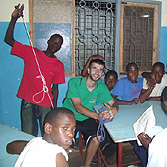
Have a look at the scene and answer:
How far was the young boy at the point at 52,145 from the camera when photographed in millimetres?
1025

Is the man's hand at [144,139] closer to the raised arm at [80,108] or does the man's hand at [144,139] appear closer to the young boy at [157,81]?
the raised arm at [80,108]

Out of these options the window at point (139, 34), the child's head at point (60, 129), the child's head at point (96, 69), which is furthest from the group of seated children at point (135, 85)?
the child's head at point (60, 129)

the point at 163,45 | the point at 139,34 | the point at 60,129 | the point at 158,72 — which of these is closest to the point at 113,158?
the point at 158,72

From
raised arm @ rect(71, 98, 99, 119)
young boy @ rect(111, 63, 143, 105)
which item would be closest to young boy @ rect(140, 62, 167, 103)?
young boy @ rect(111, 63, 143, 105)

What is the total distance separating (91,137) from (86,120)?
11.9 inches

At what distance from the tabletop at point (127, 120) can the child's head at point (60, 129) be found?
0.59m

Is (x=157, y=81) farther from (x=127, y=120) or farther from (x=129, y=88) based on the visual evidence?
(x=127, y=120)

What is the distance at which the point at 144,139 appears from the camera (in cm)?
164

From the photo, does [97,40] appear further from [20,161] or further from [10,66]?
[20,161]

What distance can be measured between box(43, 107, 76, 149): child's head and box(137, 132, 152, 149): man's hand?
71cm

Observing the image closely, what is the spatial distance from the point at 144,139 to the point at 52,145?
885 mm

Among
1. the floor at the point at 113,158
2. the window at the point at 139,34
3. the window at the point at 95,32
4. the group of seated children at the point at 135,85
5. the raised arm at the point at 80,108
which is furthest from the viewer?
the window at the point at 139,34

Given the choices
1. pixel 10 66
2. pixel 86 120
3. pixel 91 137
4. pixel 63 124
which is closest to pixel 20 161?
pixel 63 124

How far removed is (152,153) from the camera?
1.39 meters
